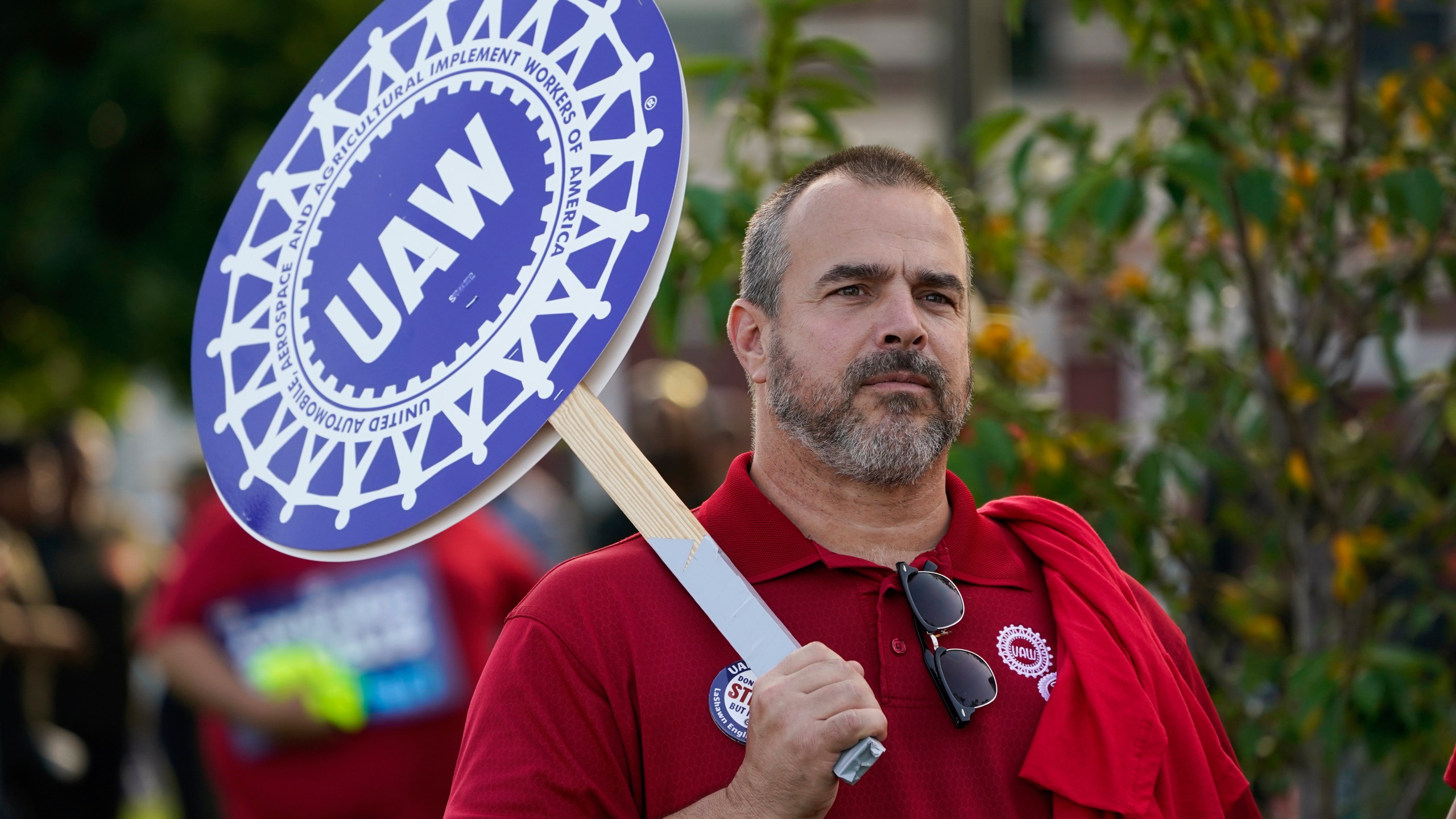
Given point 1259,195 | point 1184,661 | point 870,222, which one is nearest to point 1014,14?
point 1259,195

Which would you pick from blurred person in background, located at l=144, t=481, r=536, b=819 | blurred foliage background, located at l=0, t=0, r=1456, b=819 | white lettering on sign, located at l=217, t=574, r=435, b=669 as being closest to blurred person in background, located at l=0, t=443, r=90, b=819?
blurred person in background, located at l=144, t=481, r=536, b=819

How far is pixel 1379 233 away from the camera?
10.2ft

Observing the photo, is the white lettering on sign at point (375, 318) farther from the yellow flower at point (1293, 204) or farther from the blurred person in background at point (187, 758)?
the blurred person in background at point (187, 758)

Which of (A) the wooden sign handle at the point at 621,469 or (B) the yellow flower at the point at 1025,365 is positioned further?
(B) the yellow flower at the point at 1025,365

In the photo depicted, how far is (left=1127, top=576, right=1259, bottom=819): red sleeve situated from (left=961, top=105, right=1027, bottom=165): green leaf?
1.15 metres

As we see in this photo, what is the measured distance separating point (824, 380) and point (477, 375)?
1.38 ft

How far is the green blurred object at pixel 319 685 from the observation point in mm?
3627

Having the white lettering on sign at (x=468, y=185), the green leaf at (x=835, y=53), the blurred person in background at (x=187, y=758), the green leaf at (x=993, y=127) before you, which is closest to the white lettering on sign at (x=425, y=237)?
the white lettering on sign at (x=468, y=185)

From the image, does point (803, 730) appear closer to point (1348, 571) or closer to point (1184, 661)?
point (1184, 661)

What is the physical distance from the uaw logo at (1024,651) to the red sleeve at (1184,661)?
0.64 feet

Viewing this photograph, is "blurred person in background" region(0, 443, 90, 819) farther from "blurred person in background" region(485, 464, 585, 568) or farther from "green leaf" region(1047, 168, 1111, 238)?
"green leaf" region(1047, 168, 1111, 238)

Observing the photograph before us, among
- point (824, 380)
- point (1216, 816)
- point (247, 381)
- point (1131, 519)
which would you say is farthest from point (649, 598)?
point (1131, 519)

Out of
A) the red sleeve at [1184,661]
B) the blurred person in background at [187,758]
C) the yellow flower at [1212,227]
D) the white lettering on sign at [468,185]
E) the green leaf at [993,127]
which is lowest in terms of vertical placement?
the blurred person in background at [187,758]

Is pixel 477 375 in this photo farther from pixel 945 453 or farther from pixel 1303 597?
pixel 1303 597
